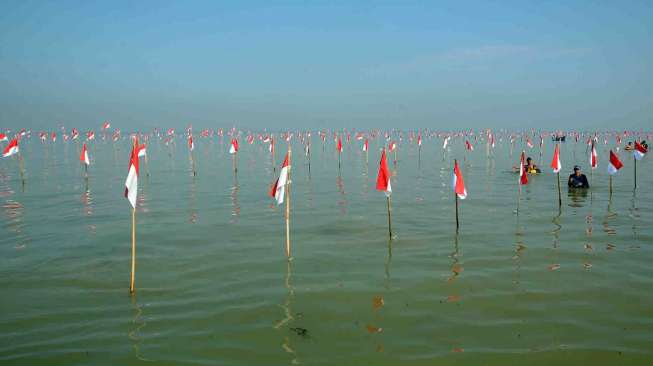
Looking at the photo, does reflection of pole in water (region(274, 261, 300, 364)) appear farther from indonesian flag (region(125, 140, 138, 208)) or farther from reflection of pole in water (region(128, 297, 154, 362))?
indonesian flag (region(125, 140, 138, 208))

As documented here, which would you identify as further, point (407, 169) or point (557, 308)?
point (407, 169)

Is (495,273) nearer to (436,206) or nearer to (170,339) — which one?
(170,339)

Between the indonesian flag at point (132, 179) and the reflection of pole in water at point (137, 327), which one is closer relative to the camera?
the reflection of pole in water at point (137, 327)

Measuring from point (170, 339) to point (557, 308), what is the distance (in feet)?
25.7

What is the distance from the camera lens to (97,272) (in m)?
13.2

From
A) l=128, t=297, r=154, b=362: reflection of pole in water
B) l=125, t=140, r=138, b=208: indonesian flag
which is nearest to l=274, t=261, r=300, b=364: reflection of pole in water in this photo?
l=128, t=297, r=154, b=362: reflection of pole in water

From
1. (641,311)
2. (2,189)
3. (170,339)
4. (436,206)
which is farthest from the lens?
(2,189)

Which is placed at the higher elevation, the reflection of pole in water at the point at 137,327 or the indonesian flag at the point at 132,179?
the indonesian flag at the point at 132,179

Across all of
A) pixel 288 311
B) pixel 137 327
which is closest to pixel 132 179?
pixel 137 327

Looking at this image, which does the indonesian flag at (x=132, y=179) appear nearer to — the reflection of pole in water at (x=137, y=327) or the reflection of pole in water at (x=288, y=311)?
the reflection of pole in water at (x=137, y=327)

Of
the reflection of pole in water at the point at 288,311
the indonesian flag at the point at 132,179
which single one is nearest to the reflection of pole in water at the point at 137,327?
the indonesian flag at the point at 132,179

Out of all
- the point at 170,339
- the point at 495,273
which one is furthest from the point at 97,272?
the point at 495,273

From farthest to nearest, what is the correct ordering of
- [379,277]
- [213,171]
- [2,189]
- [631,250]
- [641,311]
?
[213,171], [2,189], [631,250], [379,277], [641,311]

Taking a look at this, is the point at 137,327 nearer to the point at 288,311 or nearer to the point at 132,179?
the point at 288,311
